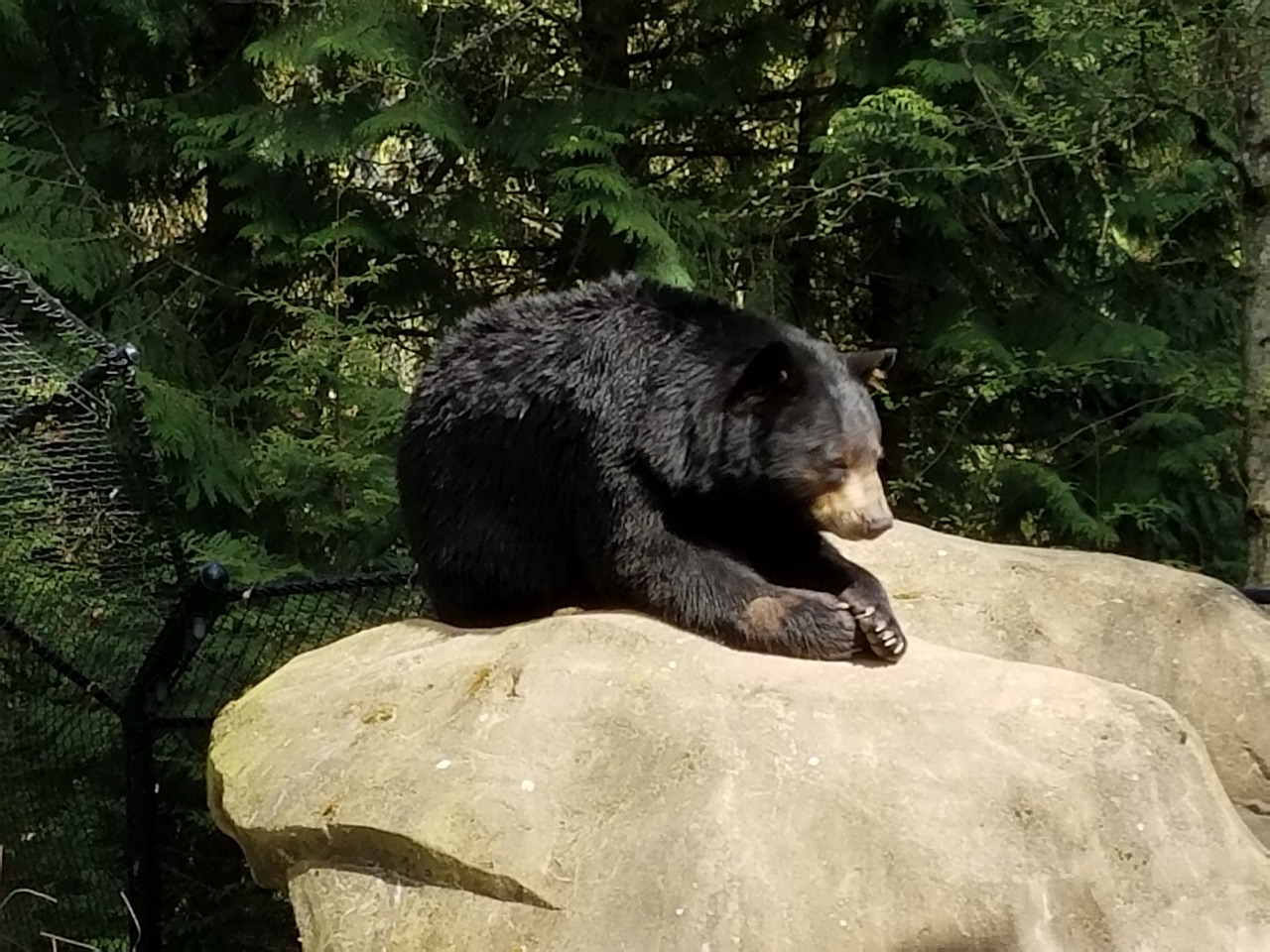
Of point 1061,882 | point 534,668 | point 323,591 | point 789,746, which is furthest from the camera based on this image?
point 323,591

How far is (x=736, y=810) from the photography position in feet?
8.85

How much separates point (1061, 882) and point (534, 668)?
1227 mm

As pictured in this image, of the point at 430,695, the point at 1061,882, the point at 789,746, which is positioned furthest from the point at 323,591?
the point at 1061,882

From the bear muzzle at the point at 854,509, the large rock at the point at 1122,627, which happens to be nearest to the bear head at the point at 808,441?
the bear muzzle at the point at 854,509

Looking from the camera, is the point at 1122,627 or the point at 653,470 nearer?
the point at 653,470

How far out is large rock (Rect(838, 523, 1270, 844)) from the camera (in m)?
3.97

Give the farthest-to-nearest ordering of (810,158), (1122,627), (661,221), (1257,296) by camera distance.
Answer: (810,158)
(661,221)
(1257,296)
(1122,627)

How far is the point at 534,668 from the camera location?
3105mm

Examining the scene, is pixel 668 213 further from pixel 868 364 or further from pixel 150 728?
pixel 150 728

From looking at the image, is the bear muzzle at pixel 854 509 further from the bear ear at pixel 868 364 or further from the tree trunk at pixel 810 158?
Result: the tree trunk at pixel 810 158

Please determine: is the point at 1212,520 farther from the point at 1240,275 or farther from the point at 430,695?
the point at 430,695

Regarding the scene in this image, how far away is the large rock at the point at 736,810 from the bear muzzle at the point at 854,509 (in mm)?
364

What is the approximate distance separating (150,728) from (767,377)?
2.91 metres

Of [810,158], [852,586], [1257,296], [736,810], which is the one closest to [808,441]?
[852,586]
